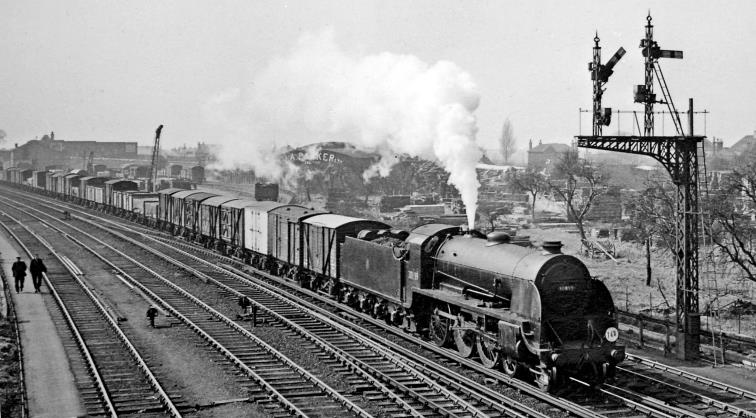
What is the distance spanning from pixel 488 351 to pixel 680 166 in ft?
22.0

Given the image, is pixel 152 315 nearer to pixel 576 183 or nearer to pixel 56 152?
pixel 576 183

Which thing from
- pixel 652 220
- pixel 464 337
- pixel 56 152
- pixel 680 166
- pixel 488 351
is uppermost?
pixel 56 152

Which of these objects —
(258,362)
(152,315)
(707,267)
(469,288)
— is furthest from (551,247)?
(152,315)

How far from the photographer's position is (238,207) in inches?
1332

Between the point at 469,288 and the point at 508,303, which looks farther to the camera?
the point at 469,288

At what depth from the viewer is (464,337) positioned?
53.1ft

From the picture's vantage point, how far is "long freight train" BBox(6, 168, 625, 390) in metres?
13.9

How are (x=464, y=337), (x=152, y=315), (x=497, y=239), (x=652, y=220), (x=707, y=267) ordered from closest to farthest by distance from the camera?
(x=707, y=267) < (x=497, y=239) < (x=464, y=337) < (x=152, y=315) < (x=652, y=220)

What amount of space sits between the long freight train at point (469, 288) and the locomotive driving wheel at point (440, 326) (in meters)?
0.03

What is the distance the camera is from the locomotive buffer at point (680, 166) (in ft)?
56.7

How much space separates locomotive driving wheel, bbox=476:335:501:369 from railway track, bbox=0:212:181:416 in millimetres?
6199

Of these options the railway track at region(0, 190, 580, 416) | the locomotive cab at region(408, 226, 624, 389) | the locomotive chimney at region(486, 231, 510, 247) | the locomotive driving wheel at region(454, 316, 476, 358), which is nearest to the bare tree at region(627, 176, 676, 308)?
the locomotive chimney at region(486, 231, 510, 247)

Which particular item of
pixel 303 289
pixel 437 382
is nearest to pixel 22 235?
pixel 303 289

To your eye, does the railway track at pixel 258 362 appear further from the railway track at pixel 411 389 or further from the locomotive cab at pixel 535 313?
the locomotive cab at pixel 535 313
